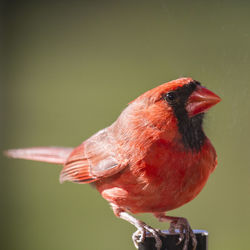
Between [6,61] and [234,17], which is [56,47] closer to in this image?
[6,61]

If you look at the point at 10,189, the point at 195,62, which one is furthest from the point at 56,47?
the point at 195,62

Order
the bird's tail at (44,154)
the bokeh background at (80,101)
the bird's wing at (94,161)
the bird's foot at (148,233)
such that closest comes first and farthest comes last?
the bird's foot at (148,233), the bird's wing at (94,161), the bird's tail at (44,154), the bokeh background at (80,101)

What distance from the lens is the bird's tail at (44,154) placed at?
2.84 m

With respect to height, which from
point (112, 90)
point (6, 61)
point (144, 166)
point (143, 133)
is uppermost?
point (6, 61)

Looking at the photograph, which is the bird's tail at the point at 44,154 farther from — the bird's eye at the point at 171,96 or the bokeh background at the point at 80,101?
the bird's eye at the point at 171,96

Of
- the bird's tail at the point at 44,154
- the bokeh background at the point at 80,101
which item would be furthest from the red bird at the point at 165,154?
the bird's tail at the point at 44,154

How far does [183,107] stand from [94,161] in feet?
2.04

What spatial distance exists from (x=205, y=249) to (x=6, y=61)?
4.65 metres

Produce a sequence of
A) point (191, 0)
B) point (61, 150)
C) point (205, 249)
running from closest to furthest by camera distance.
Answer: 1. point (205, 249)
2. point (191, 0)
3. point (61, 150)

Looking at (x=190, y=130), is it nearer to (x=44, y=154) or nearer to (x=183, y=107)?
(x=183, y=107)

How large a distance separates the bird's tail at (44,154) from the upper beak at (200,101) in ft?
3.67

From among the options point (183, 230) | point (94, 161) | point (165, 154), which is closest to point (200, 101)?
point (165, 154)

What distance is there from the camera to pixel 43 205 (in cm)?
460

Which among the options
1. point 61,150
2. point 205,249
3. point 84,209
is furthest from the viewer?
point 84,209
